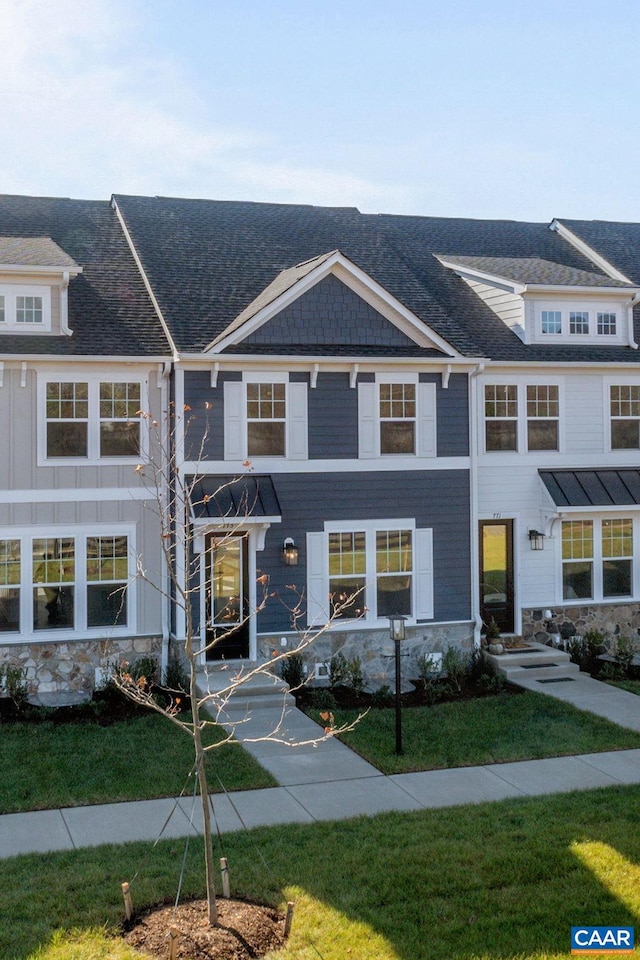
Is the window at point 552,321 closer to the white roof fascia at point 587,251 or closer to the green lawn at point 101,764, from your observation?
the white roof fascia at point 587,251

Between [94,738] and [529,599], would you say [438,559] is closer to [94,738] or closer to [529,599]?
[529,599]

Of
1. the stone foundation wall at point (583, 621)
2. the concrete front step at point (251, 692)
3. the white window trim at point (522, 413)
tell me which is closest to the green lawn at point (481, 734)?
the concrete front step at point (251, 692)

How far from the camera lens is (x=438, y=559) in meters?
17.3

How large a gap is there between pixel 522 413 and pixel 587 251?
242 inches

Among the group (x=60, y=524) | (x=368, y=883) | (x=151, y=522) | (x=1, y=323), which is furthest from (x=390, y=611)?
(x=368, y=883)

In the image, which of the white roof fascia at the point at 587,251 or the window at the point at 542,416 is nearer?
the window at the point at 542,416

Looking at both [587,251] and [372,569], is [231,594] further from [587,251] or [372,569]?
[587,251]

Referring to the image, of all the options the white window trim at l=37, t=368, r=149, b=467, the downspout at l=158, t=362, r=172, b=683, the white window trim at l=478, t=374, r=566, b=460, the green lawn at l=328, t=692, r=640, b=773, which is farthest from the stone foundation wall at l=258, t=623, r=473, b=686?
the white window trim at l=37, t=368, r=149, b=467

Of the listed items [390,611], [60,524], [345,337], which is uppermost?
[345,337]

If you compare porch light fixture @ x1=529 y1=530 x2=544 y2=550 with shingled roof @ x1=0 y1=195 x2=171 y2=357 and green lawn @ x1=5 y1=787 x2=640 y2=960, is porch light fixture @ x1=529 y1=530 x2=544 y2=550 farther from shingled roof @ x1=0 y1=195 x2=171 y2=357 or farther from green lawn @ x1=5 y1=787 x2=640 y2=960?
green lawn @ x1=5 y1=787 x2=640 y2=960

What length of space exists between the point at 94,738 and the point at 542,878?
265 inches

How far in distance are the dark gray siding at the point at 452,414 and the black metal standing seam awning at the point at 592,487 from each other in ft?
6.74

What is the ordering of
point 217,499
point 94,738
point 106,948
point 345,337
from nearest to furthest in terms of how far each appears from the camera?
1. point 106,948
2. point 94,738
3. point 217,499
4. point 345,337

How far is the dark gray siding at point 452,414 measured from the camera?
17328mm
